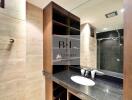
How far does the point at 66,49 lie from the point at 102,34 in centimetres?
94

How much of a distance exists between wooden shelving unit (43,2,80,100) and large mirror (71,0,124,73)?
0.79 feet

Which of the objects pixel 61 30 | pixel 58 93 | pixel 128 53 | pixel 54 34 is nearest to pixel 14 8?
pixel 54 34

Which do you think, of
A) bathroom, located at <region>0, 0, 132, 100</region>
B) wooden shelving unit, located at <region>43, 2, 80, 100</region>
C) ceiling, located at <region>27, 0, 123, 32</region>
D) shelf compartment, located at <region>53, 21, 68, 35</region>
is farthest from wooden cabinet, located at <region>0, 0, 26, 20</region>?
shelf compartment, located at <region>53, 21, 68, 35</region>

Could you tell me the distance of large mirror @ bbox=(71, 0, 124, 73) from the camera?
4.38 feet

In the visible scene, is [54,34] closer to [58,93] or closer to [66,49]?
[66,49]

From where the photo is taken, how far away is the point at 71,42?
2.27m

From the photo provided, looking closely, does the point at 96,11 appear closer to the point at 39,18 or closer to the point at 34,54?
the point at 39,18

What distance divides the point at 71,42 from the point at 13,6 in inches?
50.0

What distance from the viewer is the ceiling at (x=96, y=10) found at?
136 centimetres

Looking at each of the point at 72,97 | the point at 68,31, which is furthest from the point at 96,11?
the point at 72,97

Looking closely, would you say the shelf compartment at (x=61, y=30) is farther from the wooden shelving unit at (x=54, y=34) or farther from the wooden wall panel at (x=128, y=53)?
the wooden wall panel at (x=128, y=53)

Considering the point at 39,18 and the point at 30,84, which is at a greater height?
the point at 39,18

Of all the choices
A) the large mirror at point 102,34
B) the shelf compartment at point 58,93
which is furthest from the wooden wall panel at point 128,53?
the shelf compartment at point 58,93

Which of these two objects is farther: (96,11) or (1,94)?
(96,11)
